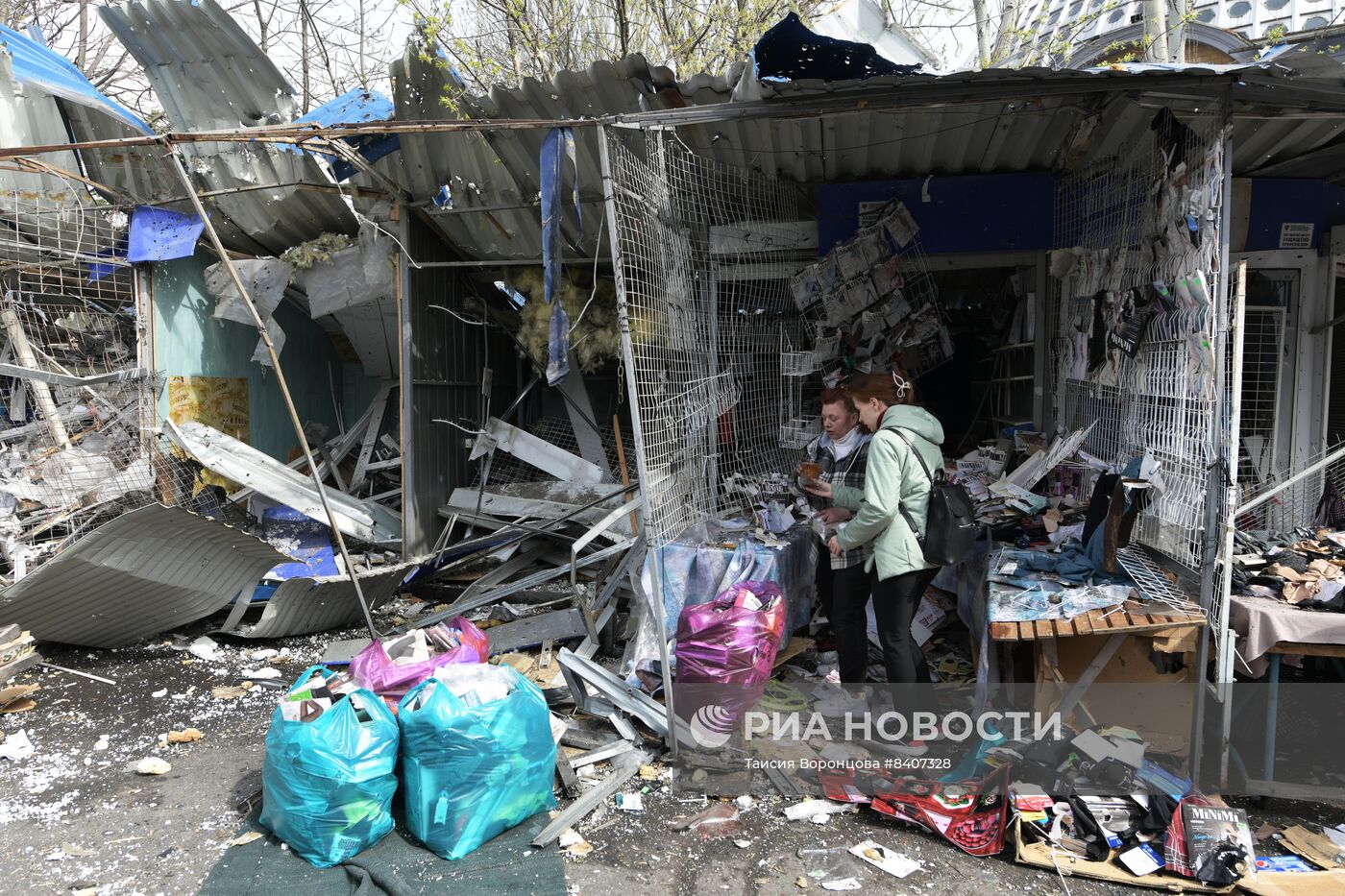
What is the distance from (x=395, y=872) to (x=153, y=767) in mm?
1591

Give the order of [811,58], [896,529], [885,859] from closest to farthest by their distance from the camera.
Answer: [885,859]
[811,58]
[896,529]

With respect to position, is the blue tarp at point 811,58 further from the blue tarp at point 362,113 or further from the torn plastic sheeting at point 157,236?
the torn plastic sheeting at point 157,236

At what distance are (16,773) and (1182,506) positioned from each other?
5529 millimetres

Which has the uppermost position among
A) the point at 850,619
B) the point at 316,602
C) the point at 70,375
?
the point at 70,375

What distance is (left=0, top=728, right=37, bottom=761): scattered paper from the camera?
375 cm

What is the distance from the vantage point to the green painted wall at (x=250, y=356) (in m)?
6.32

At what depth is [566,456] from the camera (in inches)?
263

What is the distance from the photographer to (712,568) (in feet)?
14.2

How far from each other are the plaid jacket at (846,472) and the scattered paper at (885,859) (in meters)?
1.21

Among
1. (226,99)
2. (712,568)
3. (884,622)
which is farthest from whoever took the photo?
(226,99)

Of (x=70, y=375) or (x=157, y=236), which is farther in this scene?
(x=157, y=236)

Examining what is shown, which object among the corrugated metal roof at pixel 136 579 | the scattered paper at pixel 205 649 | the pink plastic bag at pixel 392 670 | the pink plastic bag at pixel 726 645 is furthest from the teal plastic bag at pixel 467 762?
the scattered paper at pixel 205 649

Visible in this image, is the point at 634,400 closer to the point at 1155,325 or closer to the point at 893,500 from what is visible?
the point at 893,500

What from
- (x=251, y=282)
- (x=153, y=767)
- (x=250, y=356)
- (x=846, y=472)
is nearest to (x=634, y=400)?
(x=846, y=472)
